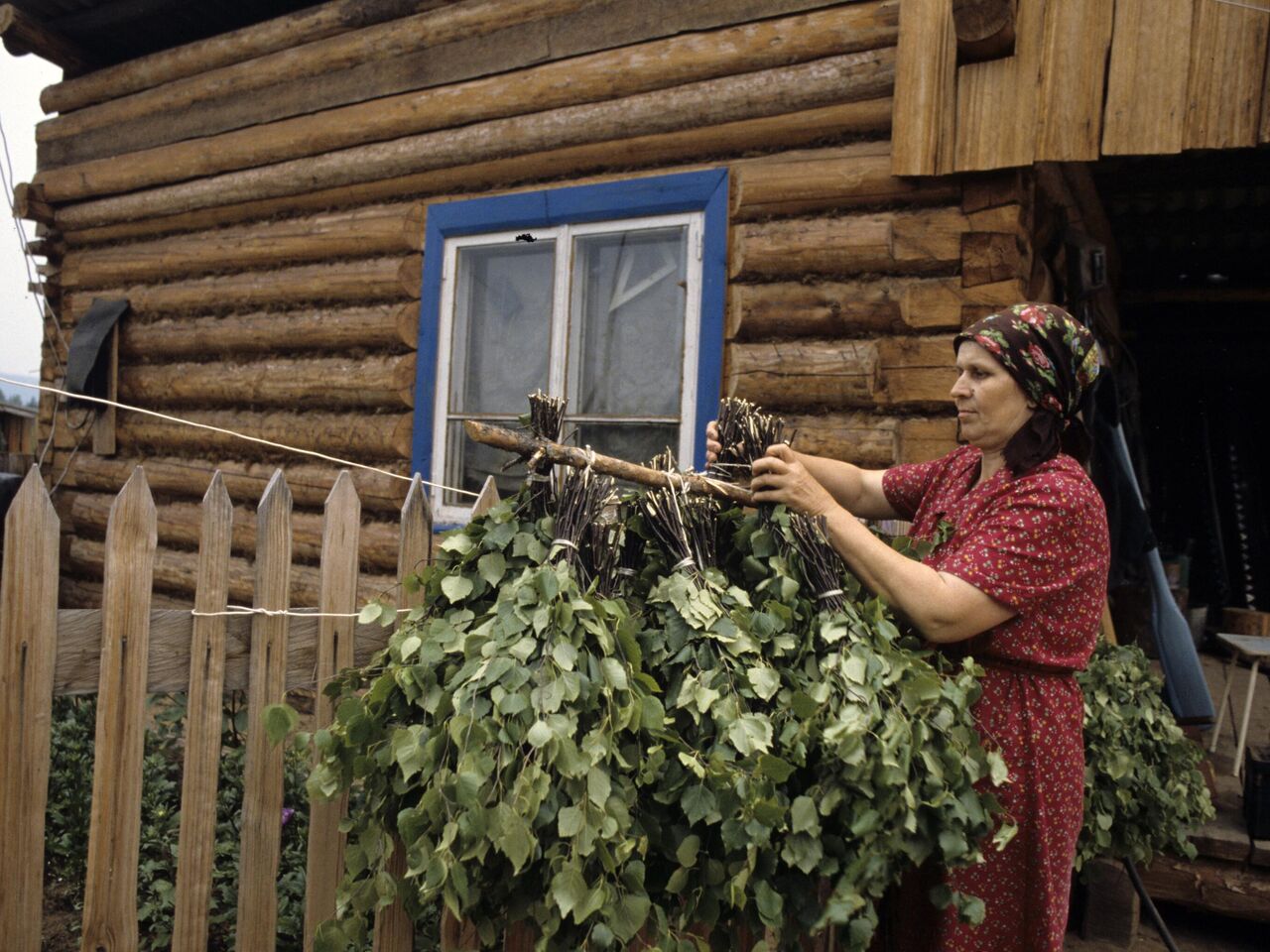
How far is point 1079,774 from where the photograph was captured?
2066 millimetres

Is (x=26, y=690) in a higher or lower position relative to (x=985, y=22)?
lower

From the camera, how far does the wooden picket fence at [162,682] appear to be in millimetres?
1929

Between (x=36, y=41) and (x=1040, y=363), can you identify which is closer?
(x=1040, y=363)

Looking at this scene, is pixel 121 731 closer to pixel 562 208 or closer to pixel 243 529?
pixel 562 208

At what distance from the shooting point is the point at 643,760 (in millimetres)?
1681

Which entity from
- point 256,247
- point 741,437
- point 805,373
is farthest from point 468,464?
point 741,437

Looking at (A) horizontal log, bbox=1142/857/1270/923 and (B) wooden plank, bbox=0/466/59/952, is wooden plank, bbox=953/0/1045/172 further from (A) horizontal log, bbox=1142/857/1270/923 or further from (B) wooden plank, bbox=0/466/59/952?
(B) wooden plank, bbox=0/466/59/952

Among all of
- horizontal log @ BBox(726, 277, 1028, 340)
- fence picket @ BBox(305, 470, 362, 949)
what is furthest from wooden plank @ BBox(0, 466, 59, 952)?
horizontal log @ BBox(726, 277, 1028, 340)

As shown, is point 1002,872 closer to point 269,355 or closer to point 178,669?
point 178,669

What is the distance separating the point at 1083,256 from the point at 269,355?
16.0 feet

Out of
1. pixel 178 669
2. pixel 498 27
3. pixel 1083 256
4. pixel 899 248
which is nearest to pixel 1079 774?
pixel 178 669

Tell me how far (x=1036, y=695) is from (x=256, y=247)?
18.0 feet

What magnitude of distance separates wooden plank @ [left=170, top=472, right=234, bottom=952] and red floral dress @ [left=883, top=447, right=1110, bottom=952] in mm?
1622

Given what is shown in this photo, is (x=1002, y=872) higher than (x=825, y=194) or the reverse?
the reverse
